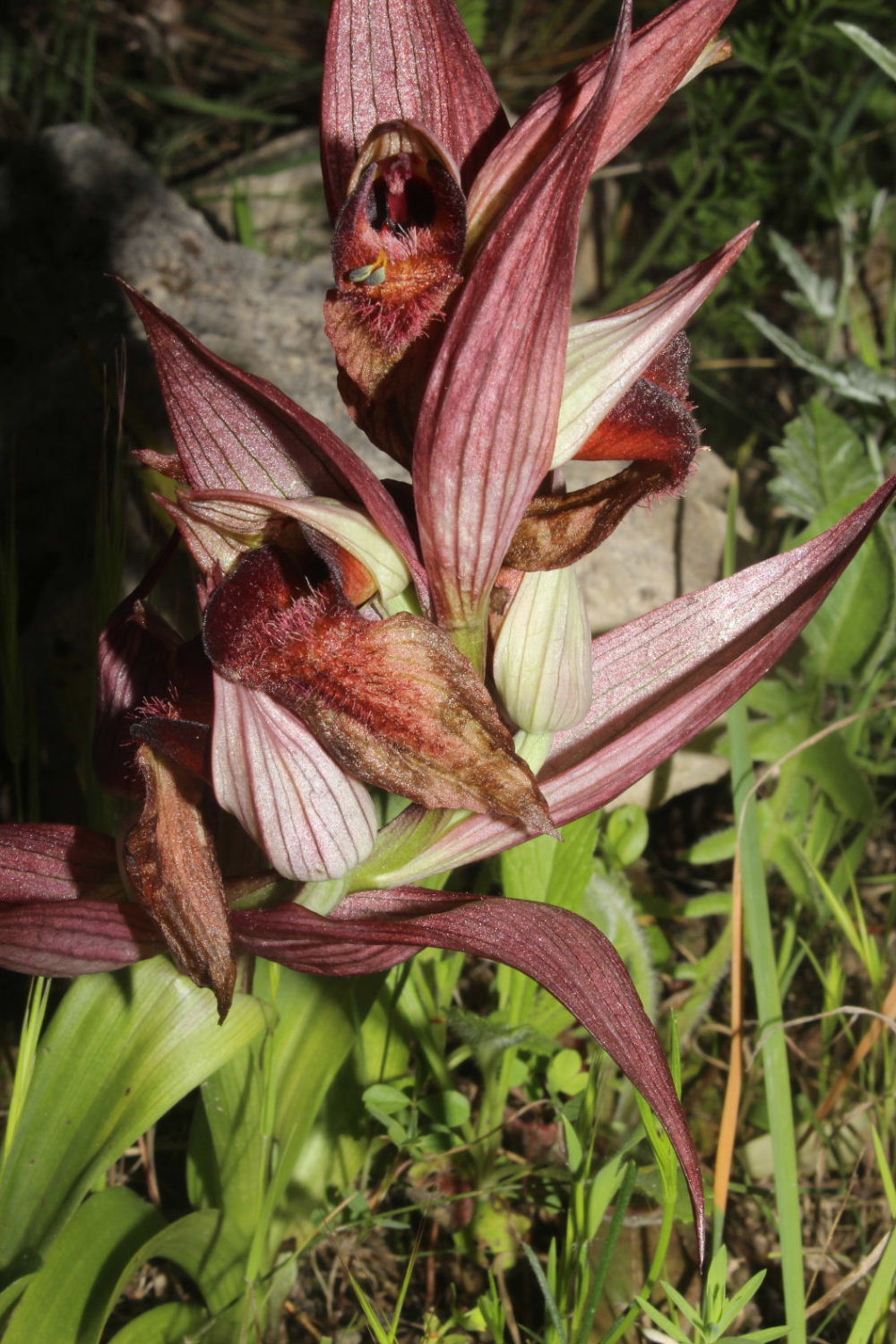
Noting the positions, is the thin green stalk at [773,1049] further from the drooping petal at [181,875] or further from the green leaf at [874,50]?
the green leaf at [874,50]

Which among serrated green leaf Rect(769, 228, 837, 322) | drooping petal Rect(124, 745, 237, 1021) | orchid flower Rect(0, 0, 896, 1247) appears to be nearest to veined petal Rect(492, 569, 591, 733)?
orchid flower Rect(0, 0, 896, 1247)

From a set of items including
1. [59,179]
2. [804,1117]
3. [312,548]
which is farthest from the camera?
[59,179]

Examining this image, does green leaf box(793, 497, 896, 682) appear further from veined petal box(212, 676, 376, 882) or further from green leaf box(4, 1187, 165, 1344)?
green leaf box(4, 1187, 165, 1344)

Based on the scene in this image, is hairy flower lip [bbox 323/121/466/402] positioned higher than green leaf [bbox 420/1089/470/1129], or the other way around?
hairy flower lip [bbox 323/121/466/402]

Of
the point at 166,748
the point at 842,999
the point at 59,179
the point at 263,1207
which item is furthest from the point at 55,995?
the point at 59,179

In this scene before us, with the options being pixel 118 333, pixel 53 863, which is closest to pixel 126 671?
pixel 53 863

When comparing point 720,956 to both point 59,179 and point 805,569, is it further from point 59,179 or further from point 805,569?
point 59,179

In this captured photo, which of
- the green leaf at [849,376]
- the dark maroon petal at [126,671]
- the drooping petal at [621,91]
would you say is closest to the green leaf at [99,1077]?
the dark maroon petal at [126,671]
